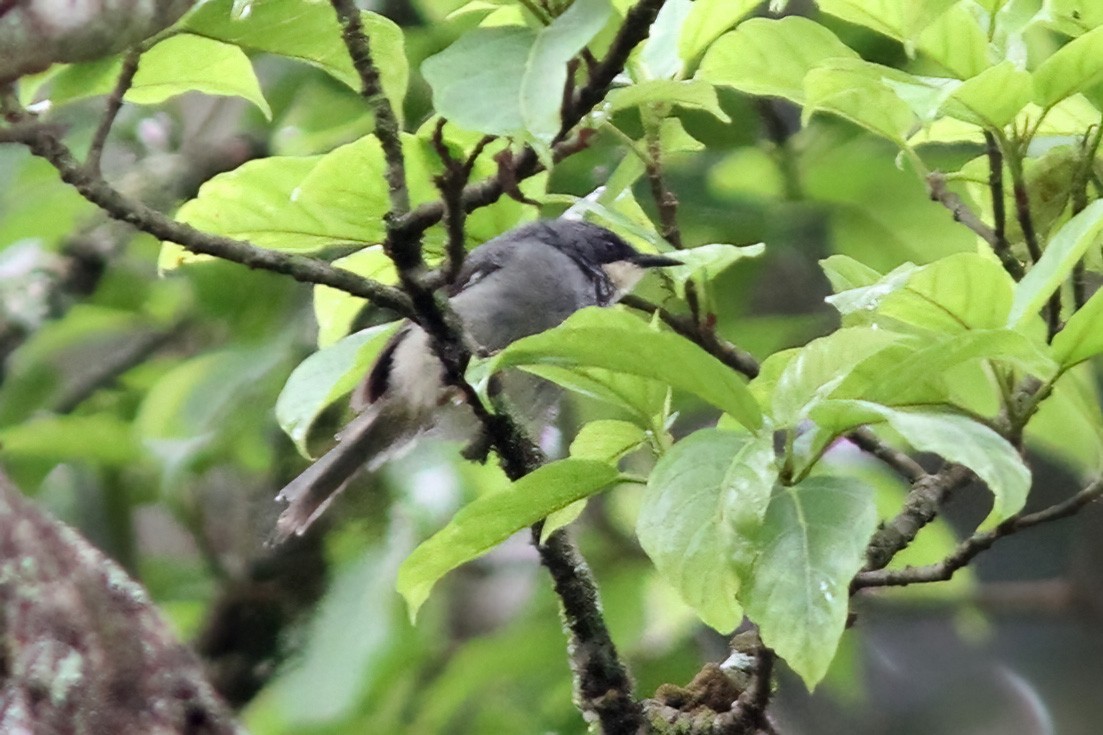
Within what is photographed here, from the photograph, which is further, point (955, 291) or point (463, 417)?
point (463, 417)

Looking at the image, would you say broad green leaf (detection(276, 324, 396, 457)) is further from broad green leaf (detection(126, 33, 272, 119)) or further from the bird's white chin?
the bird's white chin

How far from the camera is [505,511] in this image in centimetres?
81

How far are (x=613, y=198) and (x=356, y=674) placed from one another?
→ 817mm

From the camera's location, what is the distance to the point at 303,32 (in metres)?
0.92

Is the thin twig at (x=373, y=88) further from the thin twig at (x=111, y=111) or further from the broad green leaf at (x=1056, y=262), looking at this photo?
the broad green leaf at (x=1056, y=262)

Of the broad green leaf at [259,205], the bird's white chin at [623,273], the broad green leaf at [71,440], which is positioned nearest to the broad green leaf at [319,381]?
the broad green leaf at [259,205]

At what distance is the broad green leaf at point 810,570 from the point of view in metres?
0.70

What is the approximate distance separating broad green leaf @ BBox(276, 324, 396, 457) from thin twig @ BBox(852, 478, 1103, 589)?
41 centimetres

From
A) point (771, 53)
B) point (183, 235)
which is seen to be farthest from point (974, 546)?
point (183, 235)

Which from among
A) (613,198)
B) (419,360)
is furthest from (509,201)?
(419,360)

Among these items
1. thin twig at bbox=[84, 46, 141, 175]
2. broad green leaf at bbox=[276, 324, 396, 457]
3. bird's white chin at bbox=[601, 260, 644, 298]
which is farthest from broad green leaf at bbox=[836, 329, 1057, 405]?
bird's white chin at bbox=[601, 260, 644, 298]

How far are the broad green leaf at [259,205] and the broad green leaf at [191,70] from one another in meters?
0.07

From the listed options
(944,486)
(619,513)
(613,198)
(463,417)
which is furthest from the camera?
(619,513)

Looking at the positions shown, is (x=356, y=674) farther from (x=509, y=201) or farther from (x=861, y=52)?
(x=861, y=52)
